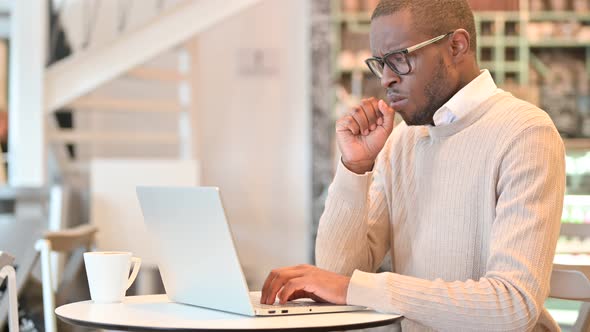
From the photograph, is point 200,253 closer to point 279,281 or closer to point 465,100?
point 279,281

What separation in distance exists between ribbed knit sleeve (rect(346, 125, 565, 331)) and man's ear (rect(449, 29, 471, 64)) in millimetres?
215

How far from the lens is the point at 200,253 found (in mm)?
1439

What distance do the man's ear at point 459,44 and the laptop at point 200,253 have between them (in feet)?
1.69

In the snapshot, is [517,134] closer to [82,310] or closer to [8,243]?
[82,310]

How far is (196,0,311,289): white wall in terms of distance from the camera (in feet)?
20.6

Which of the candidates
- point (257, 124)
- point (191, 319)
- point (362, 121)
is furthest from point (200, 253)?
point (257, 124)

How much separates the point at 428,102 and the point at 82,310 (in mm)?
707

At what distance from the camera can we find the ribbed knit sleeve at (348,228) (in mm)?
1733

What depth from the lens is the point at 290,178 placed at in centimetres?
630

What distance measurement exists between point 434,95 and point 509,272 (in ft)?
1.26

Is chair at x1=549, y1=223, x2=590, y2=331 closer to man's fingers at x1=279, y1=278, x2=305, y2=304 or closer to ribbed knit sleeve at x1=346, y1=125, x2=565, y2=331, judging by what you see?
ribbed knit sleeve at x1=346, y1=125, x2=565, y2=331

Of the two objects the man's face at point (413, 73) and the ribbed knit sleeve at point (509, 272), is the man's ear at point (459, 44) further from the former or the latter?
the ribbed knit sleeve at point (509, 272)

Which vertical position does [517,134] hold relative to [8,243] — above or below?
above

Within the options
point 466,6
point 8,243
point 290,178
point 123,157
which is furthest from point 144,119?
point 466,6
